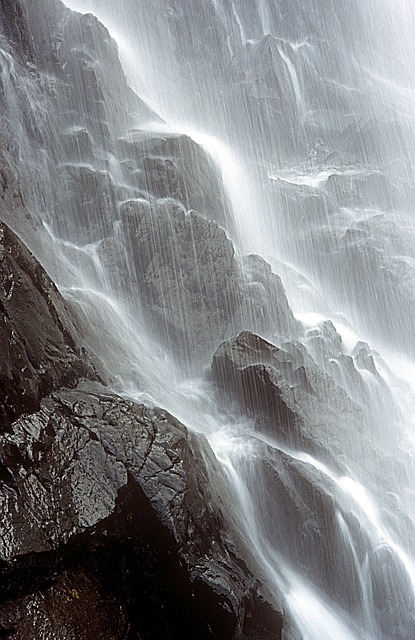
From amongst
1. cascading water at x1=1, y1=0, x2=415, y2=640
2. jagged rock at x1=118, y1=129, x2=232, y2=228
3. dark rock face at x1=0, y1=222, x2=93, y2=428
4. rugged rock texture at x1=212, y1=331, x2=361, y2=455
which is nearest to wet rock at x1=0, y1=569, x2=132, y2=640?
dark rock face at x1=0, y1=222, x2=93, y2=428

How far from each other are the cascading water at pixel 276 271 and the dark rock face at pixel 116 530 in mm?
2029

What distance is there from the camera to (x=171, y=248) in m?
17.9

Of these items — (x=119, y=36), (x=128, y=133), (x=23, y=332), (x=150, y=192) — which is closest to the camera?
(x=23, y=332)

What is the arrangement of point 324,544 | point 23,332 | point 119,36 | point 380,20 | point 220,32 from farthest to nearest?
point 380,20 → point 220,32 → point 119,36 → point 324,544 → point 23,332

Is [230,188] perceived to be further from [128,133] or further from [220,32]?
[220,32]

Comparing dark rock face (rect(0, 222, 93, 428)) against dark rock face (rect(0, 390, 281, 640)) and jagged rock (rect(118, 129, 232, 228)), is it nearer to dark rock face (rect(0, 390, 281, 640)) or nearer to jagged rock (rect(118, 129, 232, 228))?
dark rock face (rect(0, 390, 281, 640))

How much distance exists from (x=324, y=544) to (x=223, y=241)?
399 inches

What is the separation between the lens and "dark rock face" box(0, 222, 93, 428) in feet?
25.6

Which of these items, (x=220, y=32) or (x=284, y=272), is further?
(x=220, y=32)

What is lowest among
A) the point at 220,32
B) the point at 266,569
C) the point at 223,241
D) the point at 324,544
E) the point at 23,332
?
the point at 266,569

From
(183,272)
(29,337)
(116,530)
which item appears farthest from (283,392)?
(116,530)

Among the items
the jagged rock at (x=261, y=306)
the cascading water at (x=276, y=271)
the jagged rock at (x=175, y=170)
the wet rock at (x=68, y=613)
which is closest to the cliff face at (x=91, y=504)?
the wet rock at (x=68, y=613)

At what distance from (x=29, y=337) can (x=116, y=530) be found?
317 centimetres

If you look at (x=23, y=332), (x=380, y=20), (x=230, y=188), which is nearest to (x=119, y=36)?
(x=230, y=188)
